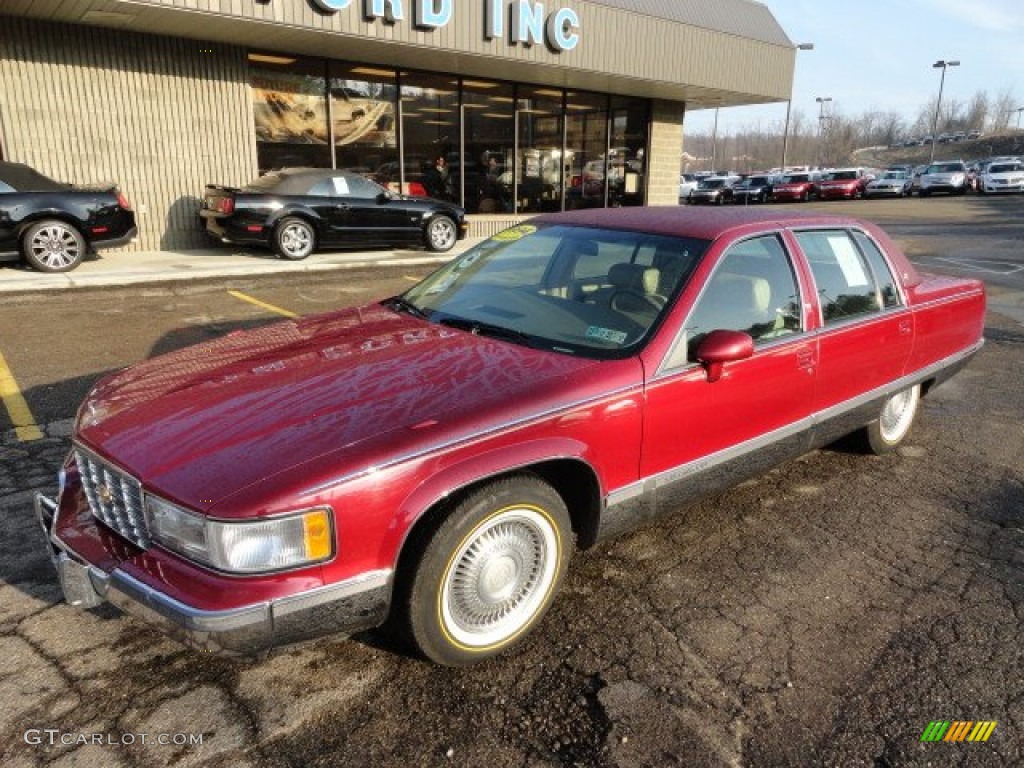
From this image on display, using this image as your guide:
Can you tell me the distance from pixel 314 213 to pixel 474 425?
10.7m

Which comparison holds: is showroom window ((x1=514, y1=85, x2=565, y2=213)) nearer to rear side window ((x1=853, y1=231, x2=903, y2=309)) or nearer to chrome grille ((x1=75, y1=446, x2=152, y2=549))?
rear side window ((x1=853, y1=231, x2=903, y2=309))

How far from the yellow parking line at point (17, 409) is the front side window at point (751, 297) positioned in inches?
157

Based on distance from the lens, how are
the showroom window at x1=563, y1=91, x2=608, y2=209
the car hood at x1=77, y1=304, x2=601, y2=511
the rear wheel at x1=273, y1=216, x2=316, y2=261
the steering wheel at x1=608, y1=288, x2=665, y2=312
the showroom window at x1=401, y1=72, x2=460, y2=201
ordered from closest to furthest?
the car hood at x1=77, y1=304, x2=601, y2=511 → the steering wheel at x1=608, y1=288, x2=665, y2=312 → the rear wheel at x1=273, y1=216, x2=316, y2=261 → the showroom window at x1=401, y1=72, x2=460, y2=201 → the showroom window at x1=563, y1=91, x2=608, y2=209

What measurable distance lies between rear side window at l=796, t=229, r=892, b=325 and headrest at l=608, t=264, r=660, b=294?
0.96m

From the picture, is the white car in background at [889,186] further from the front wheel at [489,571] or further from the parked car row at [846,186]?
the front wheel at [489,571]

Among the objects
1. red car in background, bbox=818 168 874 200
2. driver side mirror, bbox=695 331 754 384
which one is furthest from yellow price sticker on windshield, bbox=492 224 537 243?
red car in background, bbox=818 168 874 200

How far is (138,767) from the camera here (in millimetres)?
2207

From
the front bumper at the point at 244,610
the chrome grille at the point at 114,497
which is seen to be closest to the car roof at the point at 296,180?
the chrome grille at the point at 114,497

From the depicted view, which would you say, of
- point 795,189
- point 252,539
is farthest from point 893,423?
point 795,189

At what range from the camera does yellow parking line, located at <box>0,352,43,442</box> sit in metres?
4.69

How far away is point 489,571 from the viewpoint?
262 cm

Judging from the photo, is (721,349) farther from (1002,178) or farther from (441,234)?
(1002,178)

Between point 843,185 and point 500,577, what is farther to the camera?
point 843,185

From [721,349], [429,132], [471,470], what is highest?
[429,132]
